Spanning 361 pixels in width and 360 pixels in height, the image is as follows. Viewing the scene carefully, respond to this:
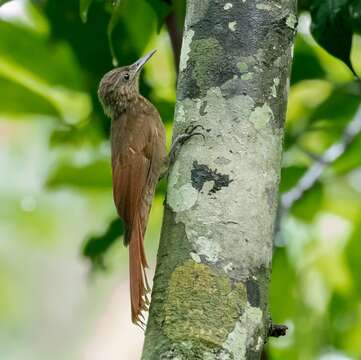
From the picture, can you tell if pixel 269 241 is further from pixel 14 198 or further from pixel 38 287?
pixel 38 287

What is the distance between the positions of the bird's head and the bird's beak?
0.92 ft

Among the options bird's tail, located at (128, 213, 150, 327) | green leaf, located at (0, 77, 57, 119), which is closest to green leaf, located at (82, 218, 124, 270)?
bird's tail, located at (128, 213, 150, 327)

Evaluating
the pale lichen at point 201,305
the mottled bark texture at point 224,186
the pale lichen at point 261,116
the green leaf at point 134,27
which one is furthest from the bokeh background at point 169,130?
the pale lichen at point 201,305

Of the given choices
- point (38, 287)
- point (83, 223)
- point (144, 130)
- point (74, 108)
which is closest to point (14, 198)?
point (83, 223)

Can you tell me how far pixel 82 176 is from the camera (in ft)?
14.4

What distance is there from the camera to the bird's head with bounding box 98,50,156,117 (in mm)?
4750

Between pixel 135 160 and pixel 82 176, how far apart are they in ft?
1.14

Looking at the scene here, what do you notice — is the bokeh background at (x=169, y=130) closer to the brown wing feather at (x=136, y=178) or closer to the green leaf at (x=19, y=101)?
the green leaf at (x=19, y=101)

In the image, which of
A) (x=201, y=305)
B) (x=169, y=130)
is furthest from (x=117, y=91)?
(x=201, y=305)

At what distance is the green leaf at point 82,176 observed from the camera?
173 inches

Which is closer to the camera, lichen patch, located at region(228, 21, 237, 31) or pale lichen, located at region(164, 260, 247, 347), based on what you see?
pale lichen, located at region(164, 260, 247, 347)

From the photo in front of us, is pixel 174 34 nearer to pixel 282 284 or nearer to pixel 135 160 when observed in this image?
pixel 135 160

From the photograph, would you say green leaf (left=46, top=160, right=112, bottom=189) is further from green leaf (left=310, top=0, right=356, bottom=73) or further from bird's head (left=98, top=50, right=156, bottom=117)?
green leaf (left=310, top=0, right=356, bottom=73)

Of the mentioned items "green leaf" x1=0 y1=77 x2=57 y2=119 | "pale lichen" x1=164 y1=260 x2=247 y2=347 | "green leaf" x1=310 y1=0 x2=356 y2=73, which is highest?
"green leaf" x1=0 y1=77 x2=57 y2=119
